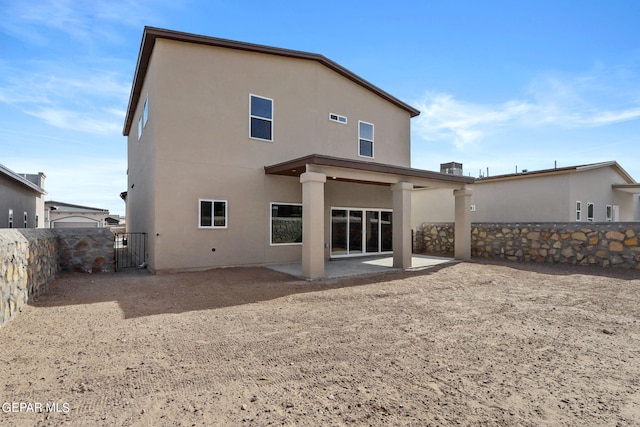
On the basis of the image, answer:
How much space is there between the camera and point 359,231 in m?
14.2

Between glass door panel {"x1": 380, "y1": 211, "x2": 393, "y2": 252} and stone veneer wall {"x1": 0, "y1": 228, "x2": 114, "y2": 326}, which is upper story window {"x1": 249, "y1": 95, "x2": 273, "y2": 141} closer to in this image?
stone veneer wall {"x1": 0, "y1": 228, "x2": 114, "y2": 326}

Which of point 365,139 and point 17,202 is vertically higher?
point 365,139

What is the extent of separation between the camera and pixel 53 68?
30.4 feet

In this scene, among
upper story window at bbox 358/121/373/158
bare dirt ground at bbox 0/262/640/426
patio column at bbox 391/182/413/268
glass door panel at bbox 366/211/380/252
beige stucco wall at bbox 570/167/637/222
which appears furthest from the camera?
beige stucco wall at bbox 570/167/637/222

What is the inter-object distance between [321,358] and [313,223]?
5163 millimetres

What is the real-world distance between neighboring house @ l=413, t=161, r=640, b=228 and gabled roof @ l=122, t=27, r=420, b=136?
6.92 metres

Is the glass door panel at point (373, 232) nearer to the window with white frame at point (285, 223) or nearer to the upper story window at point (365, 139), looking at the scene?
the upper story window at point (365, 139)

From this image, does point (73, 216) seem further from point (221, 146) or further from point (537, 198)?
point (537, 198)

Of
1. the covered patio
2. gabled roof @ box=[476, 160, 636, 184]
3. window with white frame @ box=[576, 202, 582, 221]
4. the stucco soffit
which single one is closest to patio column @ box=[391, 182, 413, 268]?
the covered patio

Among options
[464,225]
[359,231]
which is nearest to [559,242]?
[464,225]

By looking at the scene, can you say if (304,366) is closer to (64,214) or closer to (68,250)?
(68,250)

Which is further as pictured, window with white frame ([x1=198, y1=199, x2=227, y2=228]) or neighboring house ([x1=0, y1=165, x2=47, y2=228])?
neighboring house ([x1=0, y1=165, x2=47, y2=228])

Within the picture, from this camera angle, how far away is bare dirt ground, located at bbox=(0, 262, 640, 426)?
282cm

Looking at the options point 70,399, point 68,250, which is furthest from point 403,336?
point 68,250
